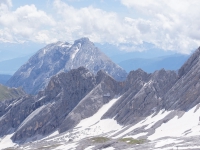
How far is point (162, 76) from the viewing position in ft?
611

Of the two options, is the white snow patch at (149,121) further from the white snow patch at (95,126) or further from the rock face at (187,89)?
the white snow patch at (95,126)

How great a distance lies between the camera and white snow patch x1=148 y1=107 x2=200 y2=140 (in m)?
99.9

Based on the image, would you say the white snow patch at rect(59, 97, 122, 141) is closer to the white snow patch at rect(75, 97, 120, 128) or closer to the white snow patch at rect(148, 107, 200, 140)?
the white snow patch at rect(75, 97, 120, 128)

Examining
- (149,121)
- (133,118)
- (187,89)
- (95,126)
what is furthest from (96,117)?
(187,89)

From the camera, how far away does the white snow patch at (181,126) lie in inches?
3934

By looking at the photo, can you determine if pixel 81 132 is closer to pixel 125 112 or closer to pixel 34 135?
pixel 125 112

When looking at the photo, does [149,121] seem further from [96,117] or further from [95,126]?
[96,117]

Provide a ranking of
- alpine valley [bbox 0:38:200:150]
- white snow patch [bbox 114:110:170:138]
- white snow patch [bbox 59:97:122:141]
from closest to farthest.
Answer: alpine valley [bbox 0:38:200:150]
white snow patch [bbox 114:110:170:138]
white snow patch [bbox 59:97:122:141]

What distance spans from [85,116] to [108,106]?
13763 mm

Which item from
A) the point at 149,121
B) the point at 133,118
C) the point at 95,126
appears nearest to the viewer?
the point at 149,121

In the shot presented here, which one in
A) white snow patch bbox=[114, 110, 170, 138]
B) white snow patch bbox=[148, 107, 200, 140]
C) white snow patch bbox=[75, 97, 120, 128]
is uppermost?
white snow patch bbox=[75, 97, 120, 128]

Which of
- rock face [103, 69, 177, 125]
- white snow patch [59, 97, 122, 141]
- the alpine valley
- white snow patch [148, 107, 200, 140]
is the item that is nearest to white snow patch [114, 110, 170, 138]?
the alpine valley

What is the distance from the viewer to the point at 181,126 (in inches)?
4304

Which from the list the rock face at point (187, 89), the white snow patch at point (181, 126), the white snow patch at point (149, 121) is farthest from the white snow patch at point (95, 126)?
the white snow patch at point (181, 126)
